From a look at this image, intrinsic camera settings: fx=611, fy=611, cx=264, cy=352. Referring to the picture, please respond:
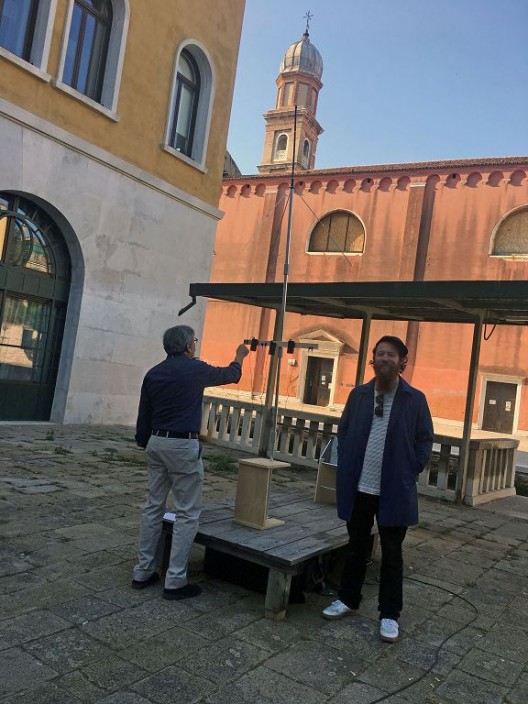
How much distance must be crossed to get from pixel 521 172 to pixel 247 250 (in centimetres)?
1270

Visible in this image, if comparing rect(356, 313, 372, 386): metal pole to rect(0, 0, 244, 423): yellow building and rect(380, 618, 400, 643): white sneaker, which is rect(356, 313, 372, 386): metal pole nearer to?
rect(0, 0, 244, 423): yellow building

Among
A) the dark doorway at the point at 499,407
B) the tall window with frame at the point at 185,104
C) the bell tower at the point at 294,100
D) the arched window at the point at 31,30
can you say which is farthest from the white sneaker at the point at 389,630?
the bell tower at the point at 294,100

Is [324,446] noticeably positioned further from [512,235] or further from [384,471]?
[512,235]

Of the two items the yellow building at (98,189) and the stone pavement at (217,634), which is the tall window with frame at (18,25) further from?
the stone pavement at (217,634)

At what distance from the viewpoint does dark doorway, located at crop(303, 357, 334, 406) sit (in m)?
27.7

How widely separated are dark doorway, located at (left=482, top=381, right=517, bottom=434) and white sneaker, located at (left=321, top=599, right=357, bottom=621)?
21650mm

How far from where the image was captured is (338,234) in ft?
91.5

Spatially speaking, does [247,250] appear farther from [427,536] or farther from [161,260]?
[427,536]

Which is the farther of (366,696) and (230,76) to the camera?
(230,76)

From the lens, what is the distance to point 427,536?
6383 mm

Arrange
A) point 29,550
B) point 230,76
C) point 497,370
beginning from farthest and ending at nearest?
point 497,370, point 230,76, point 29,550

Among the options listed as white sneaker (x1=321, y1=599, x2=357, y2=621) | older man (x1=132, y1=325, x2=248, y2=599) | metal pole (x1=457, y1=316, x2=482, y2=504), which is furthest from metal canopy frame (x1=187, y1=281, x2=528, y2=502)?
white sneaker (x1=321, y1=599, x2=357, y2=621)

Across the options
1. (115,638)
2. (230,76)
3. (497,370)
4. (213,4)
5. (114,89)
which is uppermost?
(213,4)

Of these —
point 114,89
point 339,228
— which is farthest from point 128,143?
point 339,228
